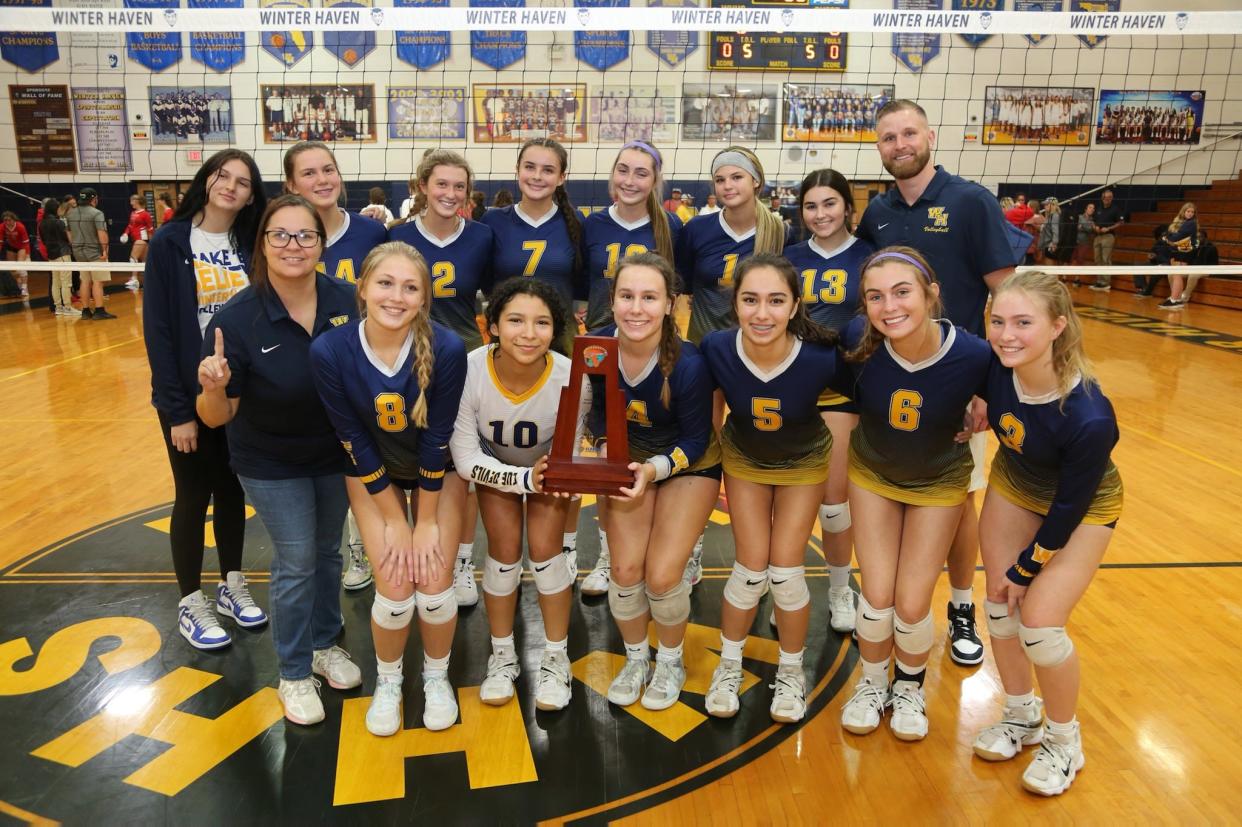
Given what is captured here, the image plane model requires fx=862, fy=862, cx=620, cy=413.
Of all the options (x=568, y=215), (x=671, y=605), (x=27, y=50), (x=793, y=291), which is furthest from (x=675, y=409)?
(x=27, y=50)

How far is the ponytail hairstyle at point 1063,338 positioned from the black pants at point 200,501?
8.72ft

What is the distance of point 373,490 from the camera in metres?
2.58

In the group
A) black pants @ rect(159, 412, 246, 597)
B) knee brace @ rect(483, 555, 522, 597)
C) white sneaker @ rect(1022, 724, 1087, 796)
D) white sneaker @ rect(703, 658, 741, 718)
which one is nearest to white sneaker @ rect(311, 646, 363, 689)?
knee brace @ rect(483, 555, 522, 597)

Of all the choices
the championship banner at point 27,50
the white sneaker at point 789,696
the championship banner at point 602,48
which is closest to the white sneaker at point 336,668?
the white sneaker at point 789,696

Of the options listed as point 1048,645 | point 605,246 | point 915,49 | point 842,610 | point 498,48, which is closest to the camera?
point 1048,645

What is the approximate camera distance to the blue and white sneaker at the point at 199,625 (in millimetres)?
3115

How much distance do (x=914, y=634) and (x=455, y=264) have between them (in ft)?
6.89

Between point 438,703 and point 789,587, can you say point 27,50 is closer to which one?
point 438,703

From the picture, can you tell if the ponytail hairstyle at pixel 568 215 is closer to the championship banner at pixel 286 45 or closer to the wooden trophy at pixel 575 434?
the wooden trophy at pixel 575 434

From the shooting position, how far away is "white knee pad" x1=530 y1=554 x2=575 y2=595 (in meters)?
2.78

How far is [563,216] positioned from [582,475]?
1399 millimetres

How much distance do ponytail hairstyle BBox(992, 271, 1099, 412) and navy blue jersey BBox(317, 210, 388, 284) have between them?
2.27m

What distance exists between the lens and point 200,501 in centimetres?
313

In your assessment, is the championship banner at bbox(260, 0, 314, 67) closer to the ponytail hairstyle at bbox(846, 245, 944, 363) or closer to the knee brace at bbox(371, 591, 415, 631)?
the knee brace at bbox(371, 591, 415, 631)
